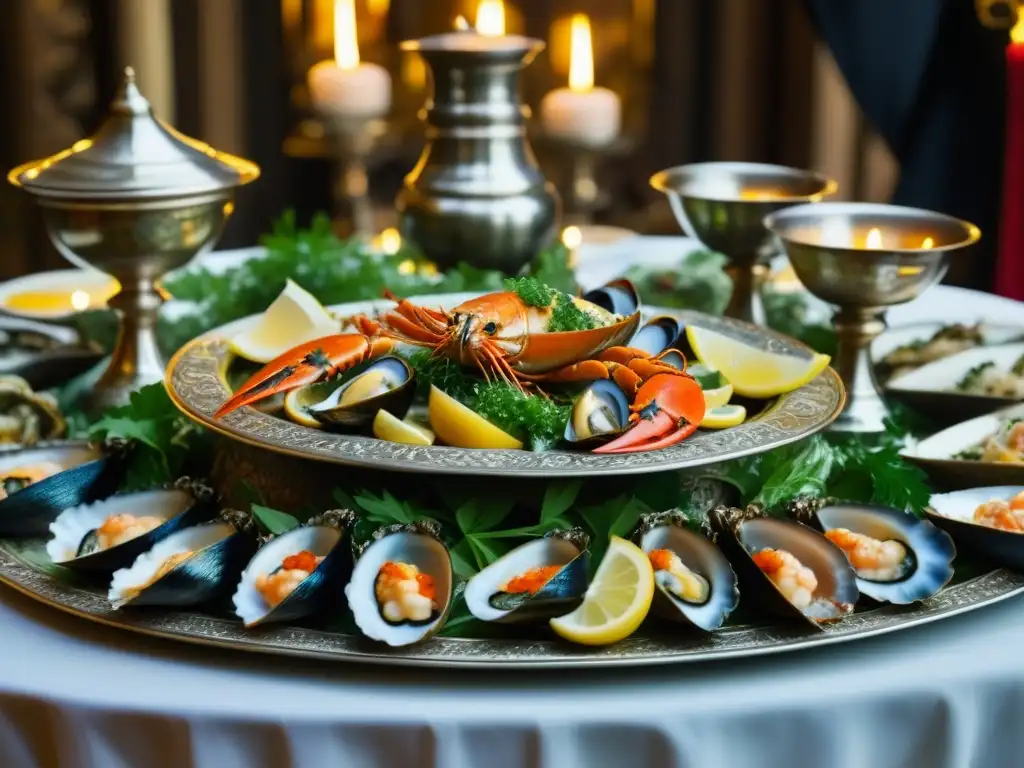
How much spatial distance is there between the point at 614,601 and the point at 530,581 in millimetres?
78

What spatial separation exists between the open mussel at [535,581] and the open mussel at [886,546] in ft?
0.79

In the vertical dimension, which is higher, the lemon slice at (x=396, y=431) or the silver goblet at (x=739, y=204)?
the silver goblet at (x=739, y=204)

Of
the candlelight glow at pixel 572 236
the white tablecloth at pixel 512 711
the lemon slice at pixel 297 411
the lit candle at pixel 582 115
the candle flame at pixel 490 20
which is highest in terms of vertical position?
the candle flame at pixel 490 20

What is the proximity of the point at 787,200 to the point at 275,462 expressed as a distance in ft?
2.95

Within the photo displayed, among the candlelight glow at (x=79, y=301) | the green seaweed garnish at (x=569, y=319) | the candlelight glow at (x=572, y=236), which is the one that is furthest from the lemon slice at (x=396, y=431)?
the candlelight glow at (x=572, y=236)

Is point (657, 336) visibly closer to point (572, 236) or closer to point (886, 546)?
point (886, 546)

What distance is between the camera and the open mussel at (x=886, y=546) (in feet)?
3.80

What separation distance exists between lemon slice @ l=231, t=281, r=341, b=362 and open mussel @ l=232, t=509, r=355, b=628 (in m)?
0.41

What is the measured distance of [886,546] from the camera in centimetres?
120

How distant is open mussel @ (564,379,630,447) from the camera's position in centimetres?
125

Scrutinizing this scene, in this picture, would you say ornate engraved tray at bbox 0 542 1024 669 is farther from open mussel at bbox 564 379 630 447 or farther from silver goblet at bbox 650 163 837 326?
silver goblet at bbox 650 163 837 326

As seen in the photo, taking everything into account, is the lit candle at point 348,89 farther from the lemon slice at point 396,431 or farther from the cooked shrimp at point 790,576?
the cooked shrimp at point 790,576

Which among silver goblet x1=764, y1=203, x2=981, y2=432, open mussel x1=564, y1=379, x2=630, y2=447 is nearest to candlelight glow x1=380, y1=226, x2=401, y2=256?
silver goblet x1=764, y1=203, x2=981, y2=432

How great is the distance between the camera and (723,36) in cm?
434
